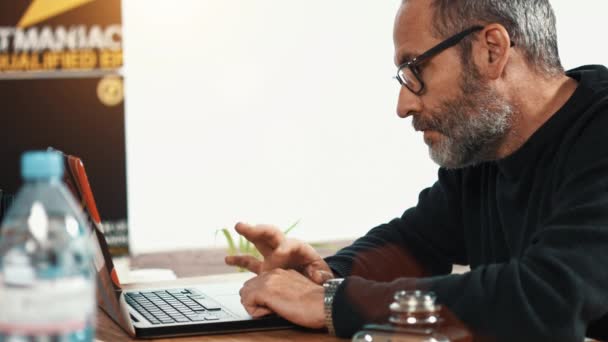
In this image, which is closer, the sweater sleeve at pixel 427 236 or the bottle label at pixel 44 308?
the bottle label at pixel 44 308

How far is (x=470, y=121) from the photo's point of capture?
5.77 feet

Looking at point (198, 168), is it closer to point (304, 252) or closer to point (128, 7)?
point (128, 7)

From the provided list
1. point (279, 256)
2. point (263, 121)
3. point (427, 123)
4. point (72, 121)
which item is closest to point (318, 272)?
point (279, 256)

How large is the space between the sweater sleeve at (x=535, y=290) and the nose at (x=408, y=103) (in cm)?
40

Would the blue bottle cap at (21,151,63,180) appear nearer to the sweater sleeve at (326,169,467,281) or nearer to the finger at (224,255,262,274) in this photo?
the finger at (224,255,262,274)

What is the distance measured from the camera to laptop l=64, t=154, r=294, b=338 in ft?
4.42

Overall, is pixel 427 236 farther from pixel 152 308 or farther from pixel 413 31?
pixel 152 308

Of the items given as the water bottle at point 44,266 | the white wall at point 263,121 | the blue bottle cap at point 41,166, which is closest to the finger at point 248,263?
the water bottle at point 44,266

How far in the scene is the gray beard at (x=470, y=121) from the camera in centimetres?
174

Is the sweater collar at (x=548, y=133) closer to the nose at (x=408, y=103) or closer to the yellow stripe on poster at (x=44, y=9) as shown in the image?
the nose at (x=408, y=103)

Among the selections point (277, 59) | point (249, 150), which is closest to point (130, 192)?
point (249, 150)

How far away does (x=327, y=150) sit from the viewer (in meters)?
4.24

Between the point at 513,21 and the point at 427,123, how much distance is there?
233 mm

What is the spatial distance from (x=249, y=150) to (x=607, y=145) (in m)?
2.71
